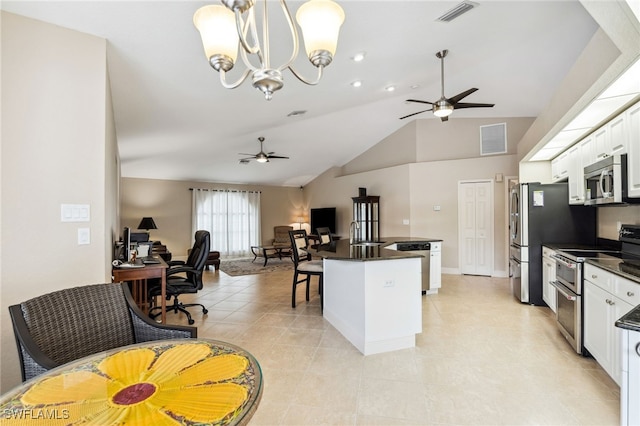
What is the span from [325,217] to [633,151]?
691 centimetres

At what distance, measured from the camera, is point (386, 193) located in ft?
23.5

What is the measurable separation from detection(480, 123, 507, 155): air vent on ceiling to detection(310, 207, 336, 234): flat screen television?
4.19m

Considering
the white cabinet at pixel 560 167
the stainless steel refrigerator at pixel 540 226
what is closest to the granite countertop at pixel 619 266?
the stainless steel refrigerator at pixel 540 226

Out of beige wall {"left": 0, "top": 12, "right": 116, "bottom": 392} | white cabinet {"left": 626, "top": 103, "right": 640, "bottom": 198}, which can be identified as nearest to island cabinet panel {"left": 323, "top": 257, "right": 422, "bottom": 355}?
white cabinet {"left": 626, "top": 103, "right": 640, "bottom": 198}

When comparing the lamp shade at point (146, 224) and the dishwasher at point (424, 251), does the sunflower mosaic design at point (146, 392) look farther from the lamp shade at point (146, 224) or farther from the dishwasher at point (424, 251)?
the lamp shade at point (146, 224)

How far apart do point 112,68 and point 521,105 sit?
6.12 metres

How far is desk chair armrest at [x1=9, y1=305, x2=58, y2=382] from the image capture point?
119cm

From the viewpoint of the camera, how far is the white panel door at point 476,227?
591 cm

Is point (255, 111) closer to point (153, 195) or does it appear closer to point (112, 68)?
point (112, 68)

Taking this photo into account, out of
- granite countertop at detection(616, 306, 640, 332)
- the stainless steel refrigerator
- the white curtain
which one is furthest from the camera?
the white curtain

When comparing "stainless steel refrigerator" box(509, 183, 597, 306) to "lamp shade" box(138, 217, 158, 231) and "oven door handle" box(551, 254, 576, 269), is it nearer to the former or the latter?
"oven door handle" box(551, 254, 576, 269)

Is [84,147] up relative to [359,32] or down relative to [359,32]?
down

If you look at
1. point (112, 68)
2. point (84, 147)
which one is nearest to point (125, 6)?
point (112, 68)

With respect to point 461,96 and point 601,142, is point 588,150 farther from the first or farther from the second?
point 461,96
